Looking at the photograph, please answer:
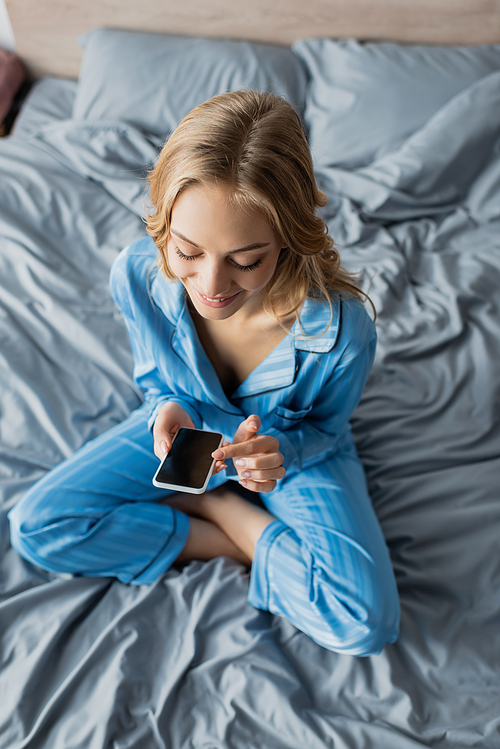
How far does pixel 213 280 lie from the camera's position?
2.46ft

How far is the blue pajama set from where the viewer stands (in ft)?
3.07

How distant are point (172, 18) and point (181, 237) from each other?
1709mm

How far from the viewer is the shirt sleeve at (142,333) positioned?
39.1 inches

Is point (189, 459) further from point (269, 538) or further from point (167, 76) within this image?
point (167, 76)

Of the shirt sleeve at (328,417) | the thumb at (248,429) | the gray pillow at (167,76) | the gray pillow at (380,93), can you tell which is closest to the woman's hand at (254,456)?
the thumb at (248,429)

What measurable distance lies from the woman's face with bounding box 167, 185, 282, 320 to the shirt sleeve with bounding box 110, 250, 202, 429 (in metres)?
0.21

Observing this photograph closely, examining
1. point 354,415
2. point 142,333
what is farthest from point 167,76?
point 354,415

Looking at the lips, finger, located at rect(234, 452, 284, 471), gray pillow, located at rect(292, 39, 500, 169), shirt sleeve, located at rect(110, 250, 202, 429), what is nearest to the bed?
gray pillow, located at rect(292, 39, 500, 169)

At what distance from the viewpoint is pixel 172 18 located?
2010 millimetres

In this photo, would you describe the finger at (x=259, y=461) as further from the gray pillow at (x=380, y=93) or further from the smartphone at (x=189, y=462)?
the gray pillow at (x=380, y=93)

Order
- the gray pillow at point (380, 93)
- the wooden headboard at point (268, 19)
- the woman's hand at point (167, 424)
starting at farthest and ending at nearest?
the wooden headboard at point (268, 19) → the gray pillow at point (380, 93) → the woman's hand at point (167, 424)

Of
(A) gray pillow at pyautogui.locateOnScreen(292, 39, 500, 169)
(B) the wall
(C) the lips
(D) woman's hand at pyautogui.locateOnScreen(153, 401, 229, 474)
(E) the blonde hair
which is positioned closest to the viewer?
(E) the blonde hair

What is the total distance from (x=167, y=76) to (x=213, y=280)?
142 centimetres

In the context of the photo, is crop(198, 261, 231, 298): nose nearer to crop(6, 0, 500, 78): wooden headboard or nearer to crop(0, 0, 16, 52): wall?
crop(6, 0, 500, 78): wooden headboard
